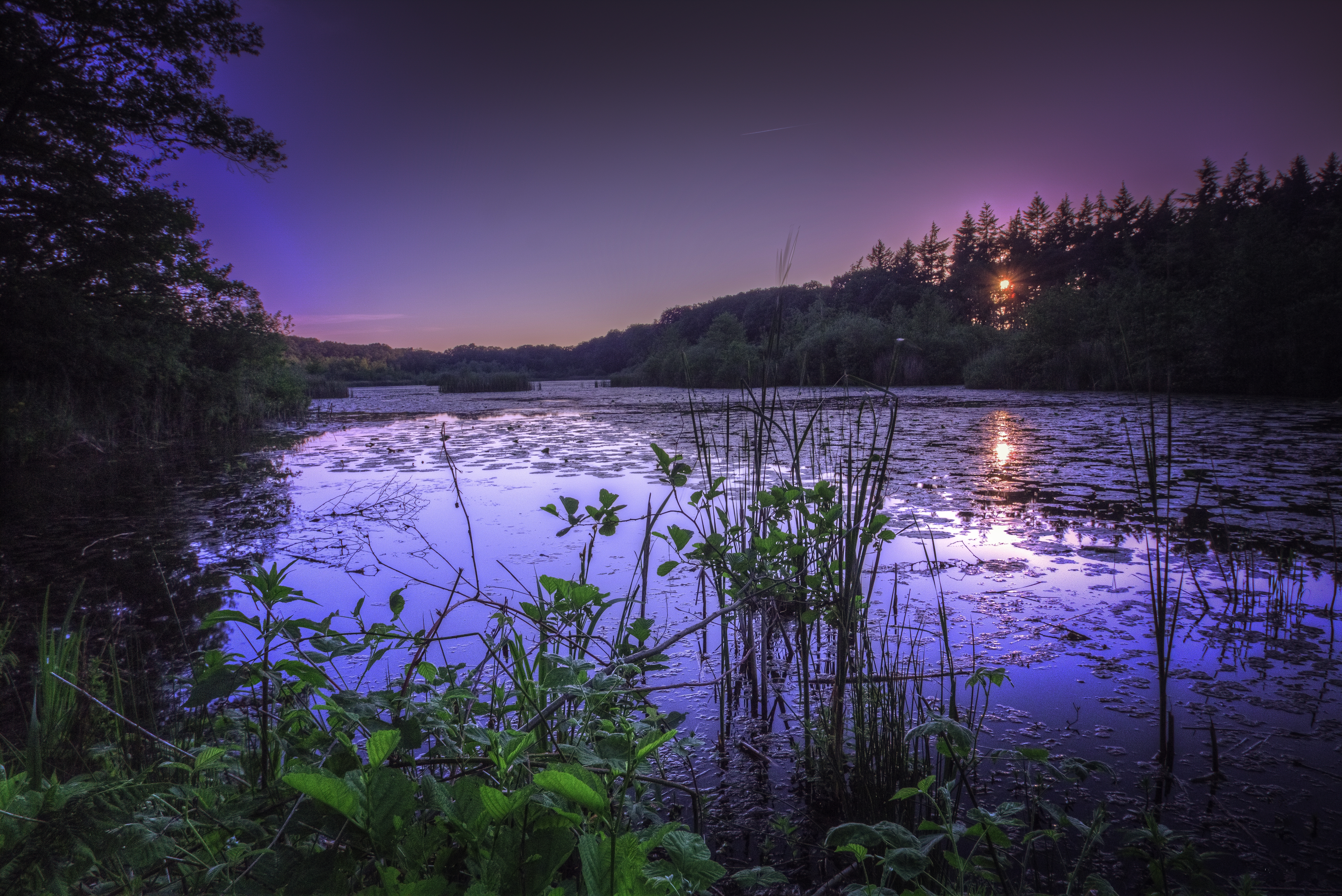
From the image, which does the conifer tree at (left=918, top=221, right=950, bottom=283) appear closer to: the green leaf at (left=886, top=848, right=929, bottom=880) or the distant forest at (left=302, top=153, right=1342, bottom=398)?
the distant forest at (left=302, top=153, right=1342, bottom=398)

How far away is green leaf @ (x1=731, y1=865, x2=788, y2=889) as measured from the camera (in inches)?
34.5

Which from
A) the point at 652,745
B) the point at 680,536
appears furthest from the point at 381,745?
the point at 680,536

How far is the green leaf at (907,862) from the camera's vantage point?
33.5 inches

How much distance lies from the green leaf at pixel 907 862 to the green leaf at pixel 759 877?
162mm

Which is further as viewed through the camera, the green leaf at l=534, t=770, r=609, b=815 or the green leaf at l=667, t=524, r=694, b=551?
the green leaf at l=667, t=524, r=694, b=551

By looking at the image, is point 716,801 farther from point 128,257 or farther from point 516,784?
point 128,257

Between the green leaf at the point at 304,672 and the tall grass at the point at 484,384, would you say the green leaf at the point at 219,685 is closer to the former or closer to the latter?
the green leaf at the point at 304,672

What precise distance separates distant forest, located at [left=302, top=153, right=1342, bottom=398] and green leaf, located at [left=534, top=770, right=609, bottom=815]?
1214 millimetres

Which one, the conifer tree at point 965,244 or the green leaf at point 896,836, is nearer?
the green leaf at point 896,836

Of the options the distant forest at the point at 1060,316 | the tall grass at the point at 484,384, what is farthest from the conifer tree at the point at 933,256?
the tall grass at the point at 484,384

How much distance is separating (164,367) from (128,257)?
1901 mm

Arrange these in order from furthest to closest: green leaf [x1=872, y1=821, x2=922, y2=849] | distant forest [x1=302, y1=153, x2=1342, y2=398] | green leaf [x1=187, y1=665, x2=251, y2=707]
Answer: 1. distant forest [x1=302, y1=153, x2=1342, y2=398]
2. green leaf [x1=872, y1=821, x2=922, y2=849]
3. green leaf [x1=187, y1=665, x2=251, y2=707]

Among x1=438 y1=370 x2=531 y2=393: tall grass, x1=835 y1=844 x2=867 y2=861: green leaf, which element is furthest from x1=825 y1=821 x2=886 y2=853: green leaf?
x1=438 y1=370 x2=531 y2=393: tall grass

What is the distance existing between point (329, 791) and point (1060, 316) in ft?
78.9
